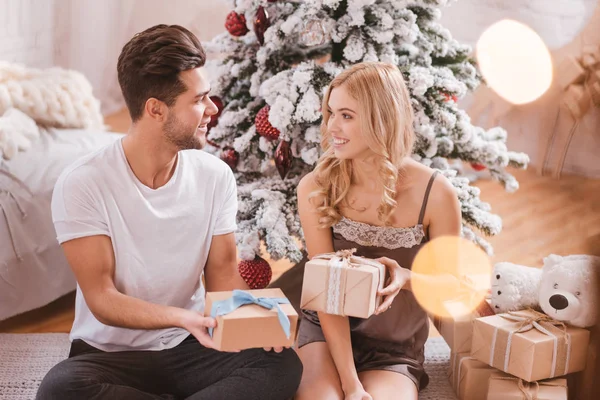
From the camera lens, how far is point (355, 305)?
162cm

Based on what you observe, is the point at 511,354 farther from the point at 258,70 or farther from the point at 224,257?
the point at 258,70

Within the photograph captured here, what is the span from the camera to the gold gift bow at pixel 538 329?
1824mm

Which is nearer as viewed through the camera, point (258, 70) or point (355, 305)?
point (355, 305)

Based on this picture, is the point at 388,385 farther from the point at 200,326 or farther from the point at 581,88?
the point at 581,88

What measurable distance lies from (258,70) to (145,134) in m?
0.69

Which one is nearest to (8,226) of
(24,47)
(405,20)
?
(405,20)

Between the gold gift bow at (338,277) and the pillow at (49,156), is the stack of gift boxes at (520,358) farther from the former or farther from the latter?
the pillow at (49,156)

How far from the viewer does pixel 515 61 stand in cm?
410

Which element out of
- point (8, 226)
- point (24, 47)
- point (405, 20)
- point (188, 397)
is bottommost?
point (188, 397)

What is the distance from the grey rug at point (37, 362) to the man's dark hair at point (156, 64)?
97 centimetres

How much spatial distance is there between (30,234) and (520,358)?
1.69m

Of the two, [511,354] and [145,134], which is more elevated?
[145,134]

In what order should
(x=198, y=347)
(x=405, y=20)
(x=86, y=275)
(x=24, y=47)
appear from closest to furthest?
(x=86, y=275)
(x=198, y=347)
(x=405, y=20)
(x=24, y=47)

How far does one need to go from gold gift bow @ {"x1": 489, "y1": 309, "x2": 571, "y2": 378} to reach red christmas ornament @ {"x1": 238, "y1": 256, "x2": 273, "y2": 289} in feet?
2.62
